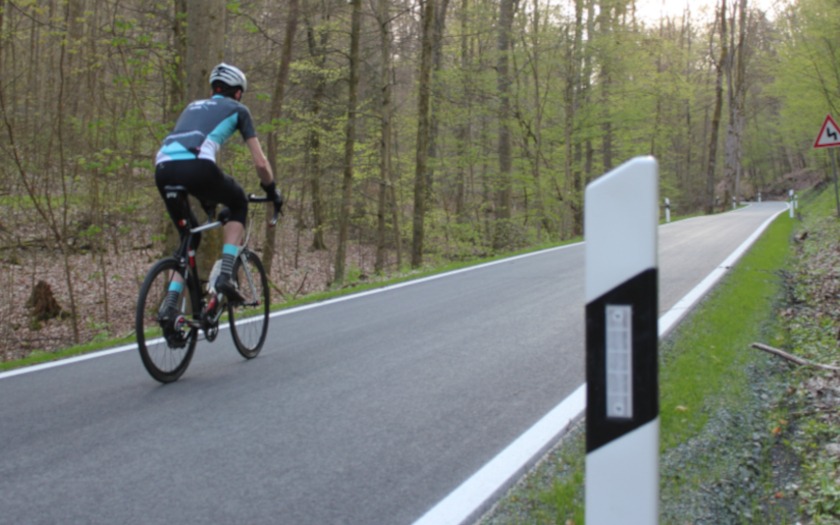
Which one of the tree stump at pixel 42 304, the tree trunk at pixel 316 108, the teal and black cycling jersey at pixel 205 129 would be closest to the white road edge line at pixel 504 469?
the teal and black cycling jersey at pixel 205 129

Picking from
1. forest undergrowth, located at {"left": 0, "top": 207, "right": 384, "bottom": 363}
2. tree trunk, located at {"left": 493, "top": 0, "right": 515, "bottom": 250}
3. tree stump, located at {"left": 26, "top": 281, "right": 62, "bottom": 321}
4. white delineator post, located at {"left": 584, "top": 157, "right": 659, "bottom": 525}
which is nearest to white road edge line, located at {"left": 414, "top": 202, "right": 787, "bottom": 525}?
white delineator post, located at {"left": 584, "top": 157, "right": 659, "bottom": 525}

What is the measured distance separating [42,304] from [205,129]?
1037 centimetres

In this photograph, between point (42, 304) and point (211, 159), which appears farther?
point (42, 304)

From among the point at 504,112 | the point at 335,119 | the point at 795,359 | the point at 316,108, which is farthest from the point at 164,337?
the point at 504,112

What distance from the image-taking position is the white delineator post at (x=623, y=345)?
4.52ft

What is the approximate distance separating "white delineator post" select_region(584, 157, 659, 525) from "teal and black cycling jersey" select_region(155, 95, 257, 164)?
3.52 m

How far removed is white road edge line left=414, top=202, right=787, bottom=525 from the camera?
2.74 meters

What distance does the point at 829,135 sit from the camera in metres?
17.5

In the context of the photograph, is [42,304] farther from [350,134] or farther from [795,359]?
[795,359]

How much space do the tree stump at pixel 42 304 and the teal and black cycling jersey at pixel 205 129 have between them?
1006 centimetres

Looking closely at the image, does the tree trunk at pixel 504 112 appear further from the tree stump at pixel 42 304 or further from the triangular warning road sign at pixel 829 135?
the tree stump at pixel 42 304

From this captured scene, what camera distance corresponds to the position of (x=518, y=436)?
3.63 metres

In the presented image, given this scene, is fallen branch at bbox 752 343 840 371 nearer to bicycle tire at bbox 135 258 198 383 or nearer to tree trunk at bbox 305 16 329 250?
bicycle tire at bbox 135 258 198 383

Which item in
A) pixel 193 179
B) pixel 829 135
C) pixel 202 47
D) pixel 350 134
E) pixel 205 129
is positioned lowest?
pixel 193 179
